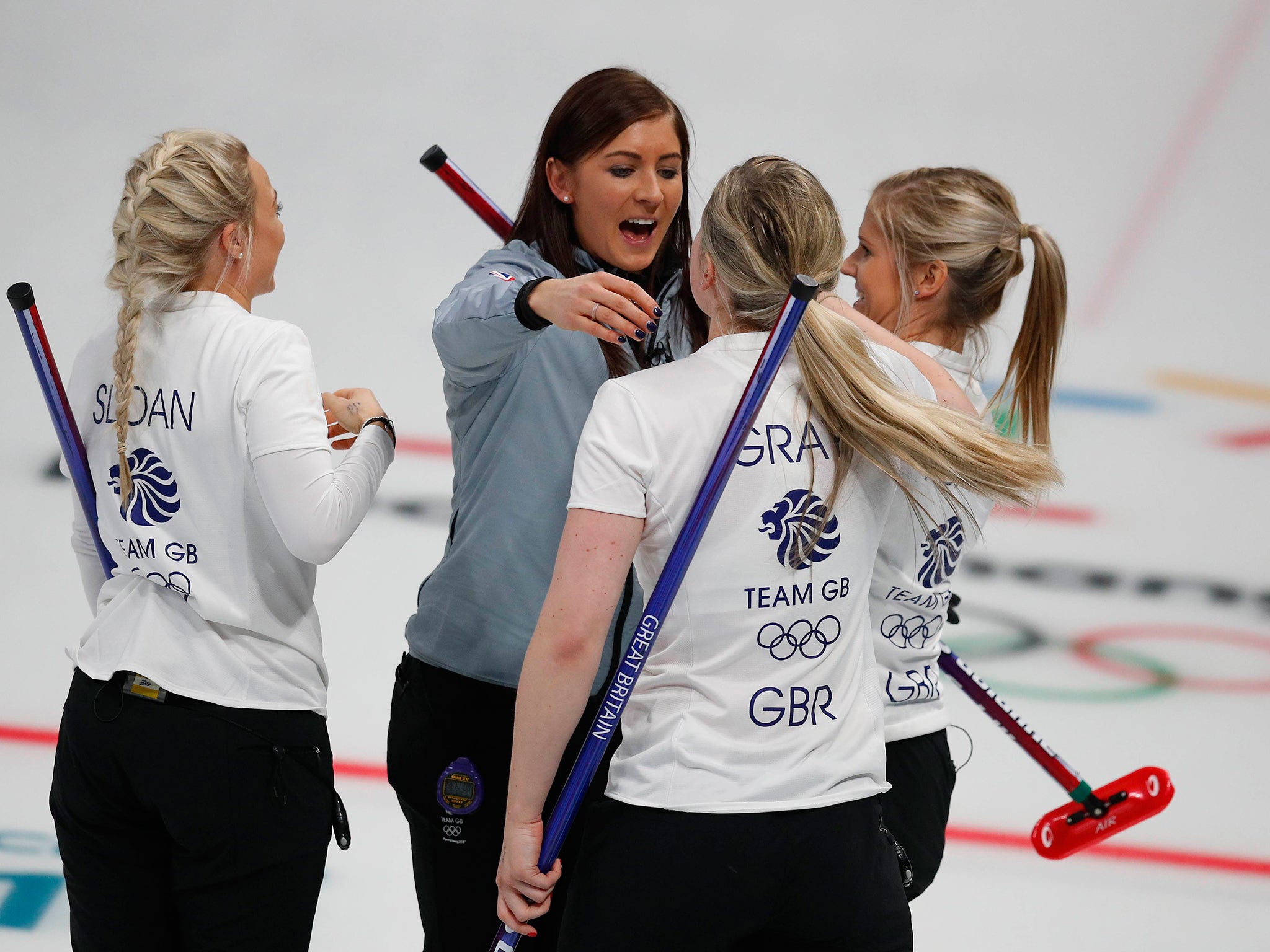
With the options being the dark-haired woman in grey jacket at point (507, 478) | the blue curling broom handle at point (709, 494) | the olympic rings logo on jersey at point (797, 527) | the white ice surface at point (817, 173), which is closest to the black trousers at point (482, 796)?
the dark-haired woman in grey jacket at point (507, 478)

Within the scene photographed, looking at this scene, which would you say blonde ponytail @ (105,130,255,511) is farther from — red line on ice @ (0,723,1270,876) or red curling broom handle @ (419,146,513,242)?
red line on ice @ (0,723,1270,876)

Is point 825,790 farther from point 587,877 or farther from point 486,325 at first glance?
point 486,325

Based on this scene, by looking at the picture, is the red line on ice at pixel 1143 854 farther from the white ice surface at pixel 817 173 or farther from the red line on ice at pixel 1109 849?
the white ice surface at pixel 817 173

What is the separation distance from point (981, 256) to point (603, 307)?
0.64m

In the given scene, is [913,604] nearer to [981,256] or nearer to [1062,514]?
[981,256]

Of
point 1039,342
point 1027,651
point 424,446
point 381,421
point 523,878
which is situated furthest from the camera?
point 424,446

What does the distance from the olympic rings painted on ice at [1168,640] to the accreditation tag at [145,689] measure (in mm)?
2605

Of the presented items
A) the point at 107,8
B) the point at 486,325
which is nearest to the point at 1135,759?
the point at 486,325

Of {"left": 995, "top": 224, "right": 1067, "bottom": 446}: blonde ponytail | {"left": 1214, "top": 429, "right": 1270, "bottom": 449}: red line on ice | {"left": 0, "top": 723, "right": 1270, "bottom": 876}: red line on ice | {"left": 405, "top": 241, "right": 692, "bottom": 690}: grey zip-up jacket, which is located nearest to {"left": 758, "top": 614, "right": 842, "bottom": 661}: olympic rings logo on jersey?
{"left": 405, "top": 241, "right": 692, "bottom": 690}: grey zip-up jacket

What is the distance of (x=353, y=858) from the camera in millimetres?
2635


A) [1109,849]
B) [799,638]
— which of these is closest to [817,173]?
[1109,849]

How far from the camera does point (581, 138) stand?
5.08 ft

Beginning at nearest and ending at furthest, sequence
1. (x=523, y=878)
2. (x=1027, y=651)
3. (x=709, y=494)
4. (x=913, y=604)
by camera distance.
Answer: (x=709, y=494) < (x=523, y=878) < (x=913, y=604) < (x=1027, y=651)

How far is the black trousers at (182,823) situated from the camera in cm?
129
